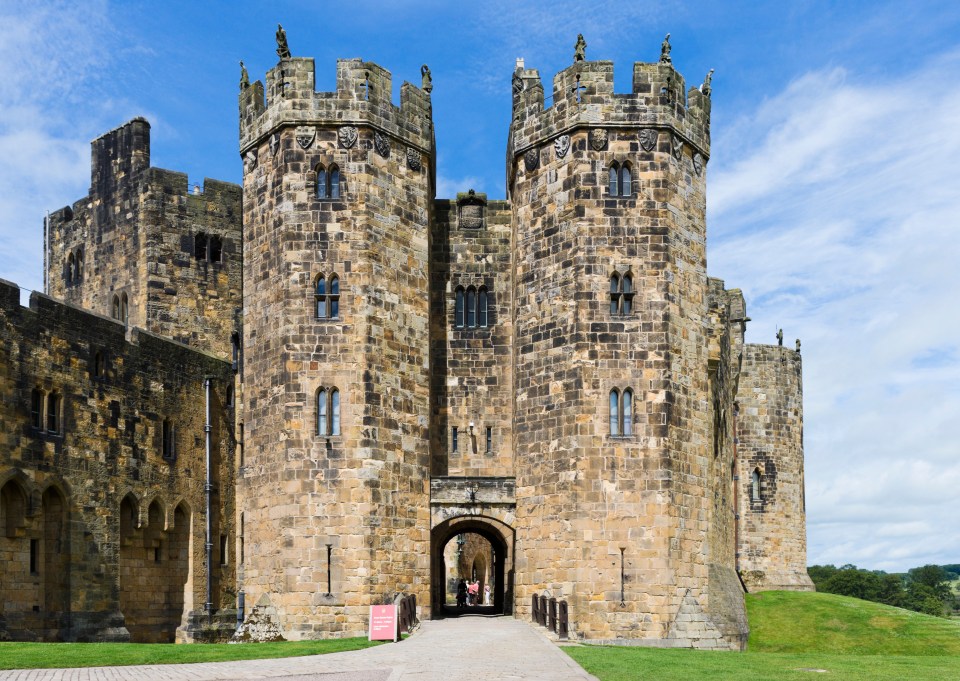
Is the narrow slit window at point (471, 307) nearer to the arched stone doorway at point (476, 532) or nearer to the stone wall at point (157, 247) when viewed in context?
the arched stone doorway at point (476, 532)

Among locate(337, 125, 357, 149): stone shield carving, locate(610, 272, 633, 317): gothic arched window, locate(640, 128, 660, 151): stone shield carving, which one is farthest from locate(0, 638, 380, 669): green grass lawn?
locate(640, 128, 660, 151): stone shield carving

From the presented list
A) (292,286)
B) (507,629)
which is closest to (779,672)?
(507,629)

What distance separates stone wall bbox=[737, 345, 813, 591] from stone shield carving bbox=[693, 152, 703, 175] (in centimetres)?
1897

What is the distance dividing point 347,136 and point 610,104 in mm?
7803

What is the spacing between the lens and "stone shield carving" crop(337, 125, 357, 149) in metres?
34.4

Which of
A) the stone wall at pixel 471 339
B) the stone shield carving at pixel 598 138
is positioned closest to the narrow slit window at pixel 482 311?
the stone wall at pixel 471 339

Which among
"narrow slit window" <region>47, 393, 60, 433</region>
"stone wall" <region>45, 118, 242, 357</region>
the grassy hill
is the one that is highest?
"stone wall" <region>45, 118, 242, 357</region>

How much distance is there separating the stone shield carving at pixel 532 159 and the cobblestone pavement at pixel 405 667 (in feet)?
48.1

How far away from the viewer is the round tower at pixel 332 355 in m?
32.3

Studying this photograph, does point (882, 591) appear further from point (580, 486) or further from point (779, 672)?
point (779, 672)

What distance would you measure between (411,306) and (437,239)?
3.84 m

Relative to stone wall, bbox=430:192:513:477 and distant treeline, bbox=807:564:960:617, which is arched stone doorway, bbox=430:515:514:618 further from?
distant treeline, bbox=807:564:960:617

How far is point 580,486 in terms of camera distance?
3281cm

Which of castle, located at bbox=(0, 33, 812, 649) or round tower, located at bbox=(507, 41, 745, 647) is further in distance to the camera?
round tower, located at bbox=(507, 41, 745, 647)
